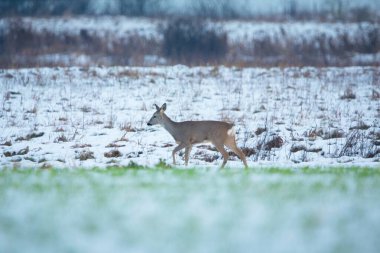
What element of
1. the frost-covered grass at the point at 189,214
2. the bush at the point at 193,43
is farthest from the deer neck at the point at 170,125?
the bush at the point at 193,43

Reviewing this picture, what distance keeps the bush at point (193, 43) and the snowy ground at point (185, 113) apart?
4813 millimetres

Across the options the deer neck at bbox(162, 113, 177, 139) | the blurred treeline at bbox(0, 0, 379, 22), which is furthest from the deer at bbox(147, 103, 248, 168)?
the blurred treeline at bbox(0, 0, 379, 22)

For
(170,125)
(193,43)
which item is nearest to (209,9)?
(193,43)

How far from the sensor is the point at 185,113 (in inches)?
694

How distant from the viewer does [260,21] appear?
117 ft

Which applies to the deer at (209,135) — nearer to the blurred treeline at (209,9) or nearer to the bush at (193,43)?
the bush at (193,43)

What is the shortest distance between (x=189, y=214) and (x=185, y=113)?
1236 cm

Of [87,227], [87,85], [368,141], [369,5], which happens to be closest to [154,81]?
[87,85]

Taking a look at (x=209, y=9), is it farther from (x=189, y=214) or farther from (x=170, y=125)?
(x=189, y=214)

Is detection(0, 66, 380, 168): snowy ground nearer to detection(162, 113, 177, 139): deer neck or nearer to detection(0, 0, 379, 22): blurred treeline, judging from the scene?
detection(162, 113, 177, 139): deer neck

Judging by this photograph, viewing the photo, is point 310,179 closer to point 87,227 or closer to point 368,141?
point 87,227

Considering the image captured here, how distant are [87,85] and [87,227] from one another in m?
15.9

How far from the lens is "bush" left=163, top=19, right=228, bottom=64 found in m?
27.7

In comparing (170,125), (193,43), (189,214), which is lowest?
(189,214)
